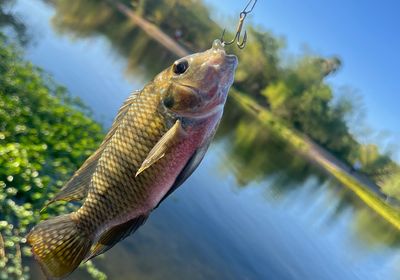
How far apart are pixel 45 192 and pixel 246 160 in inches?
575

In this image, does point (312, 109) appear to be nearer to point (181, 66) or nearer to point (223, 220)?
point (223, 220)

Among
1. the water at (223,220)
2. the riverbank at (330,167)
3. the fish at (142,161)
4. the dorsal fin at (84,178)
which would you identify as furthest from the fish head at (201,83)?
the riverbank at (330,167)

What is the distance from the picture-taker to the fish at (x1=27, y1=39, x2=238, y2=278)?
5.70 feet

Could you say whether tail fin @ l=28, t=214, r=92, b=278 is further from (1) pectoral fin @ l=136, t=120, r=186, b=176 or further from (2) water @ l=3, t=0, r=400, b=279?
(2) water @ l=3, t=0, r=400, b=279

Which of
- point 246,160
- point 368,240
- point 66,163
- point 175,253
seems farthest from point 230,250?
point 368,240

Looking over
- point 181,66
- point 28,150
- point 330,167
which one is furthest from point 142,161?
point 330,167

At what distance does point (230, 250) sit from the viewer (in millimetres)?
10383

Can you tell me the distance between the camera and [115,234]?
1.85m

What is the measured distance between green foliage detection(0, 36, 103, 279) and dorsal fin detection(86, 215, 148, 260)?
3987mm

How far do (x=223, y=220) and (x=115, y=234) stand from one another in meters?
10.3

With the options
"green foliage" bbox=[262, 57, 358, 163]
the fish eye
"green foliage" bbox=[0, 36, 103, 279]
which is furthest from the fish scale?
"green foliage" bbox=[262, 57, 358, 163]

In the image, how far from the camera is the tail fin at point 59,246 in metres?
1.82

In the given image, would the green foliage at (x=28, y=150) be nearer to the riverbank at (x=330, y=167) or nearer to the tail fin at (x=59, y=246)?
the tail fin at (x=59, y=246)

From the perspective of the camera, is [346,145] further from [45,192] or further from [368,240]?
[45,192]
